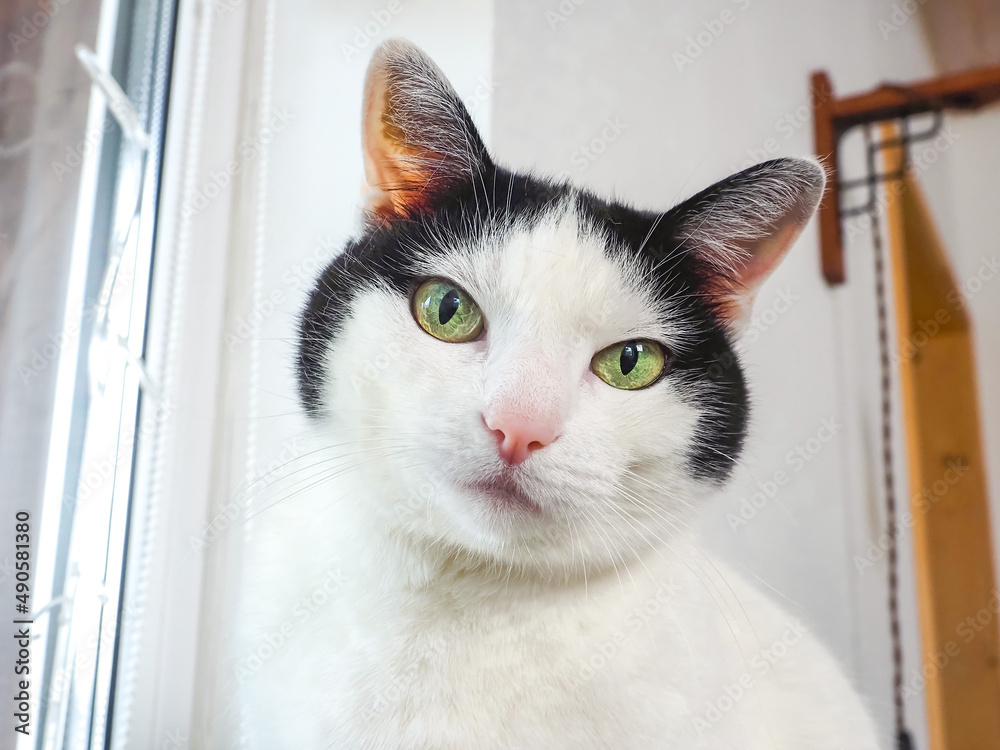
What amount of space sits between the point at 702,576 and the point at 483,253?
0.39 meters

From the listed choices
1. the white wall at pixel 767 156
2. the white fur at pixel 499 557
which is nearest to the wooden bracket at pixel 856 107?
the white wall at pixel 767 156

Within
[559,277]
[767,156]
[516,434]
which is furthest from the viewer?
[767,156]

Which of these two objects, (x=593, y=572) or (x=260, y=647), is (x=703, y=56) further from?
(x=260, y=647)

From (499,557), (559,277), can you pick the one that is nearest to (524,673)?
(499,557)

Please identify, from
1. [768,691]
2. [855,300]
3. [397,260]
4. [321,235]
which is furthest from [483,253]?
[855,300]

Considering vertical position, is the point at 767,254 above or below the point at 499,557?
above

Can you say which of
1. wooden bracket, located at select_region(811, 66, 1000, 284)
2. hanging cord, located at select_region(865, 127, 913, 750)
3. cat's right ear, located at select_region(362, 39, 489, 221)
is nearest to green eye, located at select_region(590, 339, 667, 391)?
cat's right ear, located at select_region(362, 39, 489, 221)

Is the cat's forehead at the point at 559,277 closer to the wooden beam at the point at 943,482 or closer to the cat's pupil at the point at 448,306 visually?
the cat's pupil at the point at 448,306

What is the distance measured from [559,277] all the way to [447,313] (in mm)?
103

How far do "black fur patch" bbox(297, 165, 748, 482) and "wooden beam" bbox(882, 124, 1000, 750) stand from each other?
0.59 metres

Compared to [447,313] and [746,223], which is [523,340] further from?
[746,223]

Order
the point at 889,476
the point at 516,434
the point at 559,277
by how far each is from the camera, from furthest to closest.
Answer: the point at 889,476
the point at 559,277
the point at 516,434

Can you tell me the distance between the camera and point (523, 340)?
0.52 m

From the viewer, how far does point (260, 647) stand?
1.88 feet
